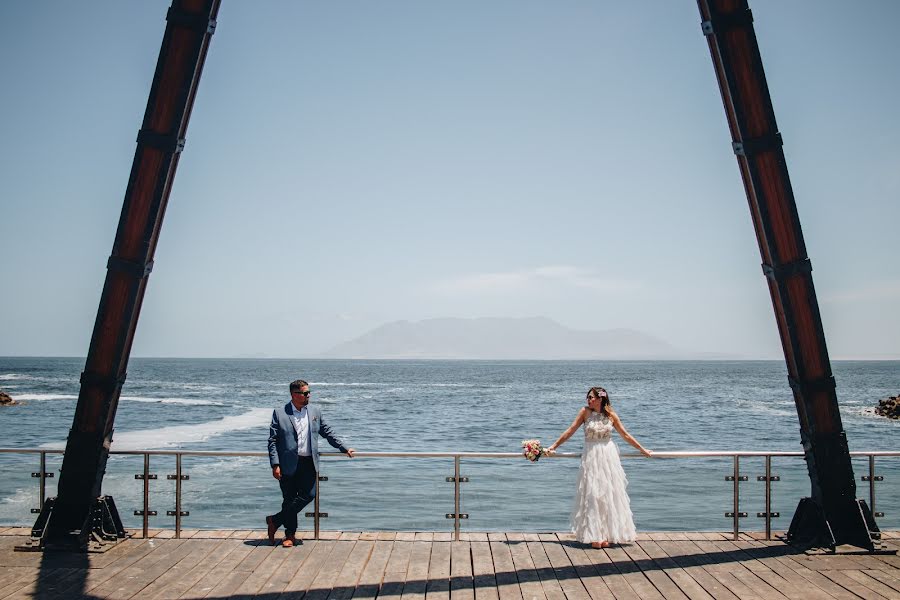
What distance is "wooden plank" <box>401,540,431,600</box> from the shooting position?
19.4 ft

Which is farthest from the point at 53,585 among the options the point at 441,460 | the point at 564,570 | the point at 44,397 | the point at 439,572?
the point at 44,397

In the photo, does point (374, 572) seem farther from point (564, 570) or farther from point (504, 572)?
point (564, 570)

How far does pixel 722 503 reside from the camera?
16766mm

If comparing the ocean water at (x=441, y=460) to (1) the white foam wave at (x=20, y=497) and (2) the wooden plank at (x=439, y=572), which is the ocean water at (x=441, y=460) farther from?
(2) the wooden plank at (x=439, y=572)

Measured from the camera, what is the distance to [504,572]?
6516mm

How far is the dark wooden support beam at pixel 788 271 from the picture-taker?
268 inches

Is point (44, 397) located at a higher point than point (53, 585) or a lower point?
higher

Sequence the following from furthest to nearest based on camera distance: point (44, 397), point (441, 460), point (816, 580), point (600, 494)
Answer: point (44, 397) → point (441, 460) → point (600, 494) → point (816, 580)

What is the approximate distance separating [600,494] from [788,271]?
110 inches

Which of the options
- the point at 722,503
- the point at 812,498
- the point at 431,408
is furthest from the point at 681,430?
the point at 812,498

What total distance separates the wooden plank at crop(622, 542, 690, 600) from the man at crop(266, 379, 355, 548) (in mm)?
2919

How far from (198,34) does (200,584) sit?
4.80 metres

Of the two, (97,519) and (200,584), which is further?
(97,519)

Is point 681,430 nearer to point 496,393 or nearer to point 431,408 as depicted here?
point 431,408
